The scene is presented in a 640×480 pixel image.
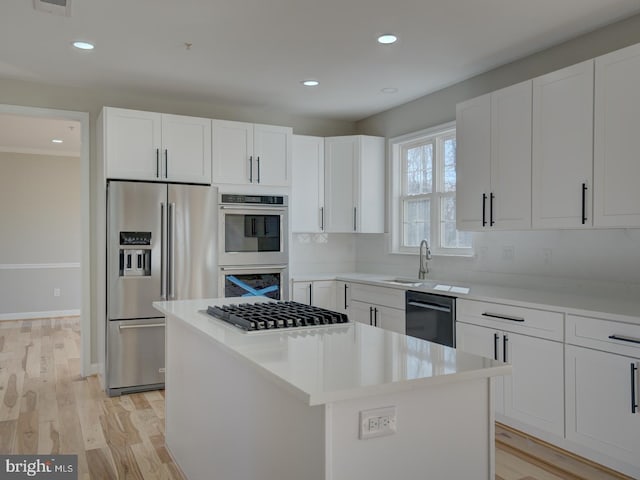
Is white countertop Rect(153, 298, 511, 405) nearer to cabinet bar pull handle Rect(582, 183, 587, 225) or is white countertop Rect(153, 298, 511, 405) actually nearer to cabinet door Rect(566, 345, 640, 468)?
cabinet door Rect(566, 345, 640, 468)

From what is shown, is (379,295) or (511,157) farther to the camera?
(379,295)

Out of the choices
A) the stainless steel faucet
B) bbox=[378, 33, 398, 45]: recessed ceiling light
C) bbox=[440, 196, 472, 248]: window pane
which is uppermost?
bbox=[378, 33, 398, 45]: recessed ceiling light

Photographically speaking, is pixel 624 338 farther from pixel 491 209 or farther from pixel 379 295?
pixel 379 295

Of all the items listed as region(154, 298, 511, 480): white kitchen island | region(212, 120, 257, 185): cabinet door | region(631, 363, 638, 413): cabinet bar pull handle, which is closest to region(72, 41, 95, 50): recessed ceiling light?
region(212, 120, 257, 185): cabinet door

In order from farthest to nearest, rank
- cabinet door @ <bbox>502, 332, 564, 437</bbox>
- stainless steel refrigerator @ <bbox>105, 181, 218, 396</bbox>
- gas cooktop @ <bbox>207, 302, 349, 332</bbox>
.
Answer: stainless steel refrigerator @ <bbox>105, 181, 218, 396</bbox> < cabinet door @ <bbox>502, 332, 564, 437</bbox> < gas cooktop @ <bbox>207, 302, 349, 332</bbox>

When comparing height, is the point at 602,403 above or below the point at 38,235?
below

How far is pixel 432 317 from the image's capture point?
3793mm

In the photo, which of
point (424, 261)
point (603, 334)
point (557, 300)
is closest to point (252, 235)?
point (424, 261)

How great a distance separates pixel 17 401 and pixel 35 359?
59.7 inches

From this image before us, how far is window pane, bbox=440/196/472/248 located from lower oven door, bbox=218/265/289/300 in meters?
1.51

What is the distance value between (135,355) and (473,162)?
311 cm

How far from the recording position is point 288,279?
4820mm

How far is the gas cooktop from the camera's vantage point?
219 centimetres

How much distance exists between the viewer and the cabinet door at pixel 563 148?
297 centimetres
